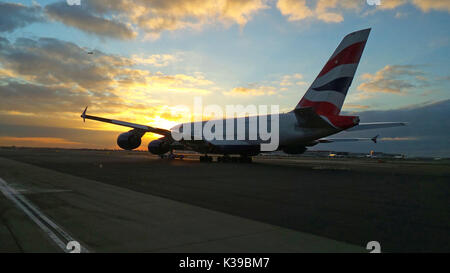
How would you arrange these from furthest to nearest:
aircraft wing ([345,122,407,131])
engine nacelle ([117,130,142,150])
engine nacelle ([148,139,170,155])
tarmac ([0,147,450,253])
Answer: engine nacelle ([148,139,170,155]) < engine nacelle ([117,130,142,150]) < aircraft wing ([345,122,407,131]) < tarmac ([0,147,450,253])

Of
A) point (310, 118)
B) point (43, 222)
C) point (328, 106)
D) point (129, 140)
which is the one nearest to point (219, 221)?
point (43, 222)

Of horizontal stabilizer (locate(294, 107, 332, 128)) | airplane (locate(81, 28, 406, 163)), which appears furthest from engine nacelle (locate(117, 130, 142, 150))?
horizontal stabilizer (locate(294, 107, 332, 128))

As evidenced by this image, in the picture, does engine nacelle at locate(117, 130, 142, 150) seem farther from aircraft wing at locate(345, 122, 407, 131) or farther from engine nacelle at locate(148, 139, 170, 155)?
aircraft wing at locate(345, 122, 407, 131)

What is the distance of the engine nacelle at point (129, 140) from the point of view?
27.5m

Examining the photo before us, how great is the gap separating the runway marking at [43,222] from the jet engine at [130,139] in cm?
1974

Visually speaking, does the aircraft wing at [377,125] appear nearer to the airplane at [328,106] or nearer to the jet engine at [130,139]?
the airplane at [328,106]

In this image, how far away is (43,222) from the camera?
501 cm

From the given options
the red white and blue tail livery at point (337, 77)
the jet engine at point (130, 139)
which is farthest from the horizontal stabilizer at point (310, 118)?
the jet engine at point (130, 139)

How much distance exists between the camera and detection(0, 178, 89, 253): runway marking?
157 inches

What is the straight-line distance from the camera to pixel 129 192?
8539mm

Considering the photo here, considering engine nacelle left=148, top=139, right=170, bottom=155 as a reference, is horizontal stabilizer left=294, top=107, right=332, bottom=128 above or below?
above

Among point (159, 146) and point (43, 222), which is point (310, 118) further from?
point (159, 146)

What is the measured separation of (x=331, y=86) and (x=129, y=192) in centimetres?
1464

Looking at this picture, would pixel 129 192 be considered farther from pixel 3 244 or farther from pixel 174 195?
pixel 3 244
